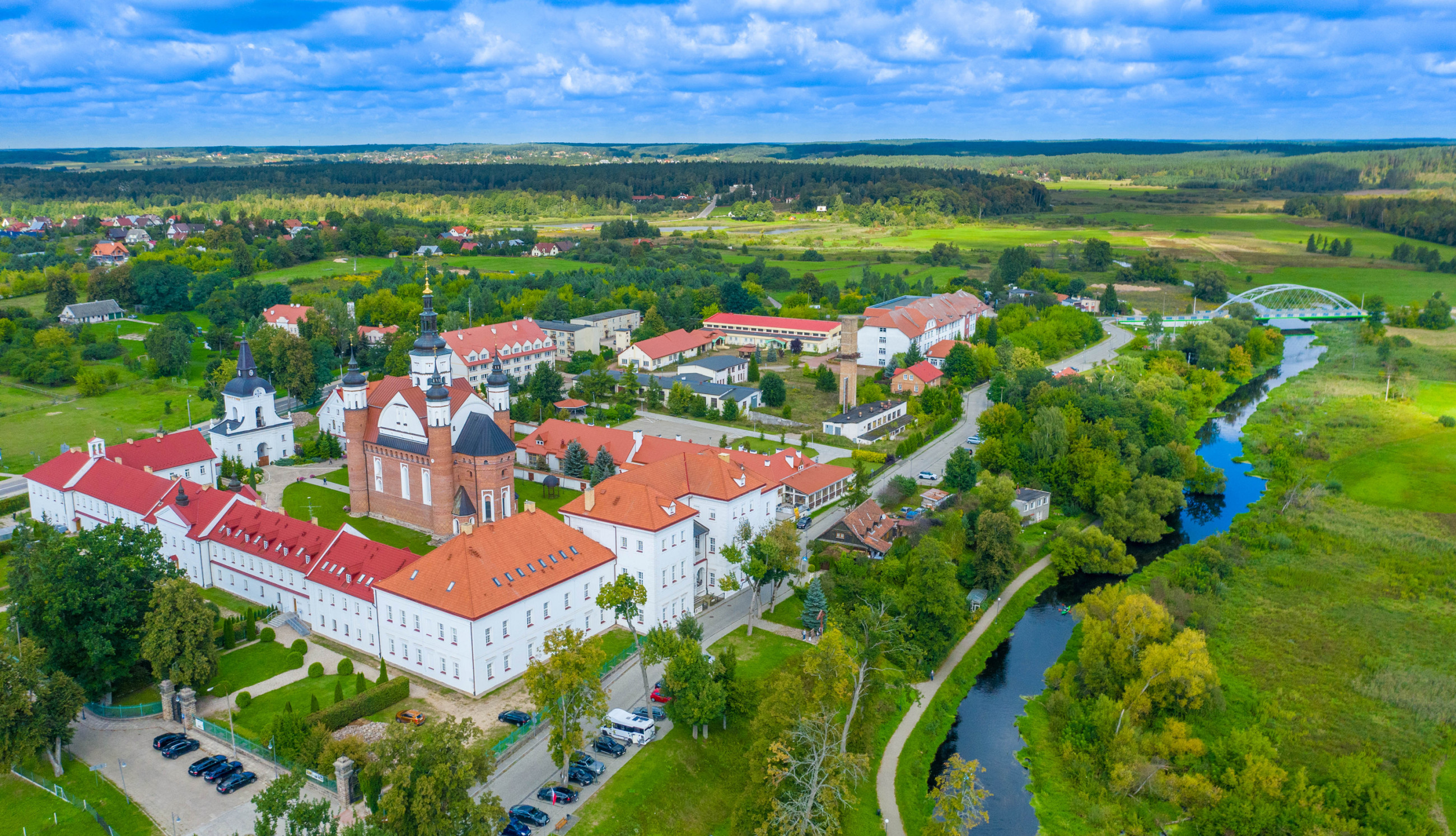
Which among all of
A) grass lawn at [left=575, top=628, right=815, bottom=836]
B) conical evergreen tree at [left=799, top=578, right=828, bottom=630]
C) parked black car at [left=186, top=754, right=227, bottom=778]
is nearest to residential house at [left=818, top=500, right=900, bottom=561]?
conical evergreen tree at [left=799, top=578, right=828, bottom=630]

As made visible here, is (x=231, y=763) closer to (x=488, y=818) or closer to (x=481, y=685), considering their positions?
(x=481, y=685)

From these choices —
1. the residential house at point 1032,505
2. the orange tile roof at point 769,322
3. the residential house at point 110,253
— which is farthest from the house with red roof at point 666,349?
the residential house at point 110,253

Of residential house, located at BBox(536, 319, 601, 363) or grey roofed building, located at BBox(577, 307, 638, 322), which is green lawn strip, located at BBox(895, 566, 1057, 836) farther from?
grey roofed building, located at BBox(577, 307, 638, 322)

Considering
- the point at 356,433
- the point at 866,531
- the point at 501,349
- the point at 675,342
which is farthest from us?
the point at 675,342

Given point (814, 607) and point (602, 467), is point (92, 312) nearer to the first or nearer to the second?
point (602, 467)

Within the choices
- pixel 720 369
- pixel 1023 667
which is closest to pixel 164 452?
pixel 720 369

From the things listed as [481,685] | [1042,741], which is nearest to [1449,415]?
[1042,741]

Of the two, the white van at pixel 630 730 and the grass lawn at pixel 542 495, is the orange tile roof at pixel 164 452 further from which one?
the white van at pixel 630 730
